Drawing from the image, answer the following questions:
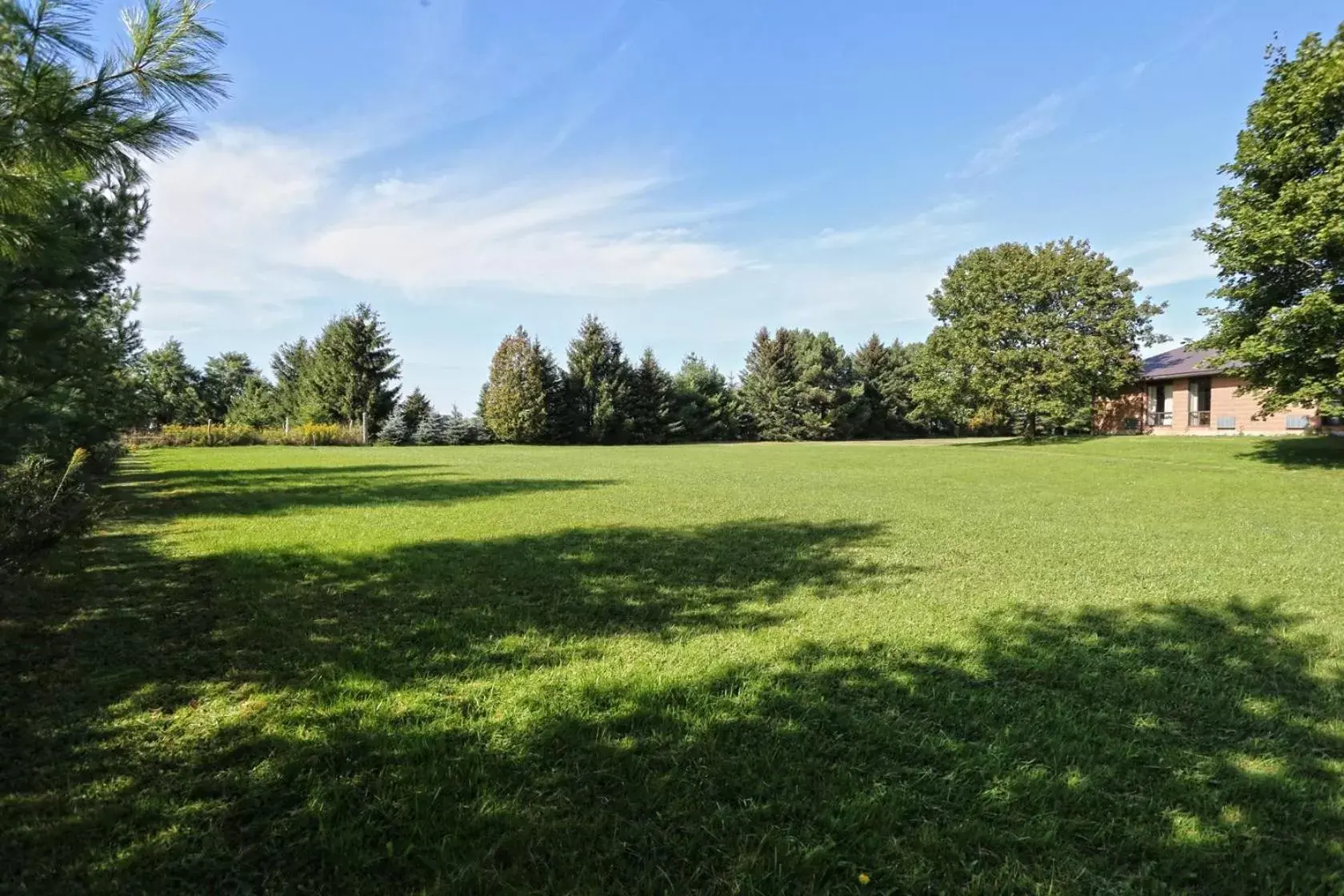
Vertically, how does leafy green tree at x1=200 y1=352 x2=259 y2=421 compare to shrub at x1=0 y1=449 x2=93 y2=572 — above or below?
above

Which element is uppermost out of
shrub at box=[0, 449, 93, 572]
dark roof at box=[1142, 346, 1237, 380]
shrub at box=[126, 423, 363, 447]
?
dark roof at box=[1142, 346, 1237, 380]

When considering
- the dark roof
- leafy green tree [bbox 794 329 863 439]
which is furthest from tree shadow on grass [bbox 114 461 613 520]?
leafy green tree [bbox 794 329 863 439]

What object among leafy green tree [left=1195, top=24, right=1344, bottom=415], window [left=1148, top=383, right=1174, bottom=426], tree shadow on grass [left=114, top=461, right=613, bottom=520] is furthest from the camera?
window [left=1148, top=383, right=1174, bottom=426]

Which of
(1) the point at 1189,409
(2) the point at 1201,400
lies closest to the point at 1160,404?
(1) the point at 1189,409

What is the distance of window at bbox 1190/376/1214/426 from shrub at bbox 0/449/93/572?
40400 mm

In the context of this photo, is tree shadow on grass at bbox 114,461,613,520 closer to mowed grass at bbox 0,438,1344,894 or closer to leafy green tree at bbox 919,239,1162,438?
mowed grass at bbox 0,438,1344,894

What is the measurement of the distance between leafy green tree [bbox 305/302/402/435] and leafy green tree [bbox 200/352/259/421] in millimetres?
9621

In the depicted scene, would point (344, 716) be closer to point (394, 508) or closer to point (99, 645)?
point (99, 645)

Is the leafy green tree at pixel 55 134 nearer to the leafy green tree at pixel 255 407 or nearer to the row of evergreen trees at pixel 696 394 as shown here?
the row of evergreen trees at pixel 696 394

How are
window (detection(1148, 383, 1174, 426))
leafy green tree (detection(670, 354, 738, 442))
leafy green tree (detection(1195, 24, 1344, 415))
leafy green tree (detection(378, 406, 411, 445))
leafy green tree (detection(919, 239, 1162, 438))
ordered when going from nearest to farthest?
leafy green tree (detection(1195, 24, 1344, 415))
leafy green tree (detection(919, 239, 1162, 438))
window (detection(1148, 383, 1174, 426))
leafy green tree (detection(378, 406, 411, 445))
leafy green tree (detection(670, 354, 738, 442))

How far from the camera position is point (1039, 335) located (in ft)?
102

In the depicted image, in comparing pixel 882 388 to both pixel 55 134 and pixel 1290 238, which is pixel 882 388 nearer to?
pixel 1290 238

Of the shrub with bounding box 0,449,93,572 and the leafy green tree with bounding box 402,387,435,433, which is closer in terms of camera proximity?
the shrub with bounding box 0,449,93,572

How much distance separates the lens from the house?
28234 millimetres
